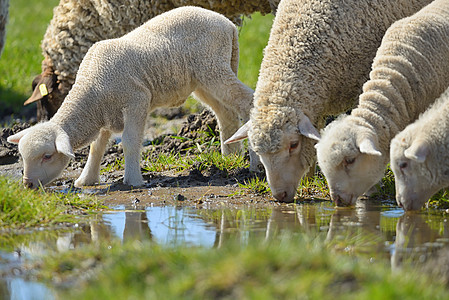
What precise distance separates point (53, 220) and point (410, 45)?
3.11m

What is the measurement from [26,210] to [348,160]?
7.94 ft

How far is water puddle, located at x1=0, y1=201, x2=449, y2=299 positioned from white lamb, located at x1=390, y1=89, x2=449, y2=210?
18 cm

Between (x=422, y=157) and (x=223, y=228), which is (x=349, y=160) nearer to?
(x=422, y=157)

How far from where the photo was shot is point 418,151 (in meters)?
→ 5.01

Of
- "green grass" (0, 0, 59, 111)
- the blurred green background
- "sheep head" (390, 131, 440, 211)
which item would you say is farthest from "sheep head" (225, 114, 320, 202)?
"green grass" (0, 0, 59, 111)

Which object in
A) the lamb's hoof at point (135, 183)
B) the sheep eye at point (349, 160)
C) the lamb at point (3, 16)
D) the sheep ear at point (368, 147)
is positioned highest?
the lamb at point (3, 16)

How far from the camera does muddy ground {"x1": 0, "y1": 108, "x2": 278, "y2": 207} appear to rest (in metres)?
6.52

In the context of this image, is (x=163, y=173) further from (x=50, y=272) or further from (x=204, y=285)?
(x=204, y=285)

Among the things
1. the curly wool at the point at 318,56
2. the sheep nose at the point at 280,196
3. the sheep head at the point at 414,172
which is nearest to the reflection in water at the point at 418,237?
the sheep head at the point at 414,172

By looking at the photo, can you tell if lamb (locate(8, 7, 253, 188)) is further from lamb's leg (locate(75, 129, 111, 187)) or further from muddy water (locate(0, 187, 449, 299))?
muddy water (locate(0, 187, 449, 299))

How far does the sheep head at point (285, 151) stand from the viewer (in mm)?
6070

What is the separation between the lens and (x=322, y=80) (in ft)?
21.1

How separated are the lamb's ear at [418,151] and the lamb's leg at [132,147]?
3.00 meters

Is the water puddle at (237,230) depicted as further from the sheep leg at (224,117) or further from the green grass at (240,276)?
the sheep leg at (224,117)
